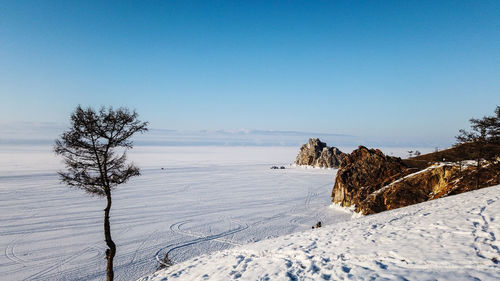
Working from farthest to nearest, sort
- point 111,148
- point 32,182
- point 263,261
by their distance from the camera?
point 32,182, point 111,148, point 263,261

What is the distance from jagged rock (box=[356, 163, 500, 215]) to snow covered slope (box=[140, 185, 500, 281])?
42.5 ft

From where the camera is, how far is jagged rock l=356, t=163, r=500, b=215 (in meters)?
24.8

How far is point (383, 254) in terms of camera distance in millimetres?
9203

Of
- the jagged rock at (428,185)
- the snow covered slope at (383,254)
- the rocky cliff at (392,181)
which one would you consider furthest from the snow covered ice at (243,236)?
the jagged rock at (428,185)

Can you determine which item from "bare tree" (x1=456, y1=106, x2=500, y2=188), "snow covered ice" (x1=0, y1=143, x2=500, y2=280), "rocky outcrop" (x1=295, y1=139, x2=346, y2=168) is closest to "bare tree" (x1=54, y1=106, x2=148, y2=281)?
"snow covered ice" (x1=0, y1=143, x2=500, y2=280)

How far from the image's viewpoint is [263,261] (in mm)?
10219

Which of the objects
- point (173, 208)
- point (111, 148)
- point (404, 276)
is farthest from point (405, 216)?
point (173, 208)

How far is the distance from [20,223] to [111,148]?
90.3 ft

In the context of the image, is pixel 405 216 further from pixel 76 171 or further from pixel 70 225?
pixel 70 225

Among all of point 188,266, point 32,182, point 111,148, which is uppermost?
point 111,148

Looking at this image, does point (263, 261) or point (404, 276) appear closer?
point (404, 276)

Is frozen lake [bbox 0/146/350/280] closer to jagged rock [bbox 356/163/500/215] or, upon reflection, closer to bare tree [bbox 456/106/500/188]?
jagged rock [bbox 356/163/500/215]

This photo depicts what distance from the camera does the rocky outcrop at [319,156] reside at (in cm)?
9501

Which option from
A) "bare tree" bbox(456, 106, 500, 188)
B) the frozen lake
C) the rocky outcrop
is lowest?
the frozen lake
